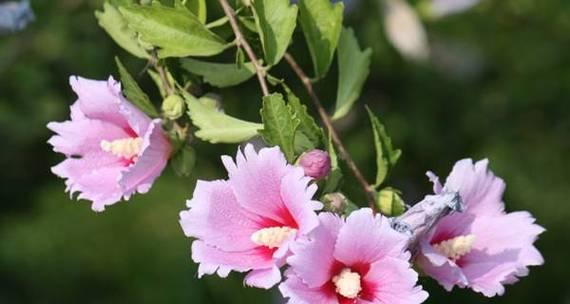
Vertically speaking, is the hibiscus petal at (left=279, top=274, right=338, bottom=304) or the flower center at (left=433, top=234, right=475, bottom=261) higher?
the hibiscus petal at (left=279, top=274, right=338, bottom=304)

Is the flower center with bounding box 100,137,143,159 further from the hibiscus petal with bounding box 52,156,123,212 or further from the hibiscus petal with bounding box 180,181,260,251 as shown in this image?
the hibiscus petal with bounding box 180,181,260,251

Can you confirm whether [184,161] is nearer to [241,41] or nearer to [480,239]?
[241,41]

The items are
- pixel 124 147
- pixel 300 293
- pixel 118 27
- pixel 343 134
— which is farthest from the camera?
pixel 343 134

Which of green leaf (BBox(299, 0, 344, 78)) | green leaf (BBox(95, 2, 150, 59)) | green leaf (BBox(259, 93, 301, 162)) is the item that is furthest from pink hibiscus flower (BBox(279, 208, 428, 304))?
green leaf (BBox(95, 2, 150, 59))

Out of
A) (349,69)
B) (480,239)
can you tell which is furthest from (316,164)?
(349,69)

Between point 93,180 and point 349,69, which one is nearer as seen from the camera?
point 93,180
